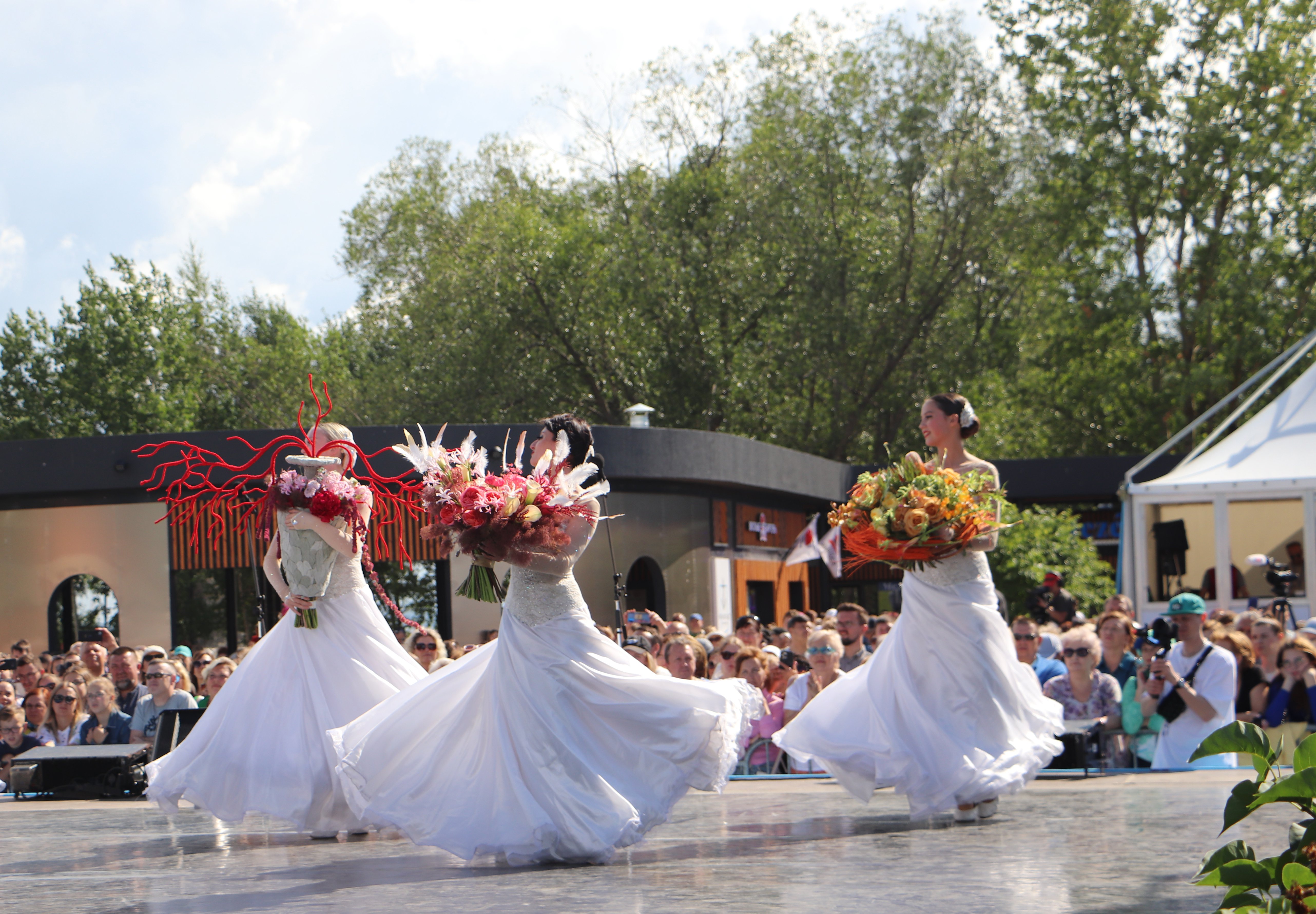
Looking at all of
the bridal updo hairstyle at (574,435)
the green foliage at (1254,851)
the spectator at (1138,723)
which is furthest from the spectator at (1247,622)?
the green foliage at (1254,851)

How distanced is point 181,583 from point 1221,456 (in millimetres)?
14721

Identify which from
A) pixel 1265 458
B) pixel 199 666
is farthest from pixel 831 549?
pixel 199 666

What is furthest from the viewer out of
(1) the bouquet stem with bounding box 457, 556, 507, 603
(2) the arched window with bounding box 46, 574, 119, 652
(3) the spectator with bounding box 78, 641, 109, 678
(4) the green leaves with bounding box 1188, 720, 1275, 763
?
(2) the arched window with bounding box 46, 574, 119, 652

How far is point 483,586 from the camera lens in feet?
21.5

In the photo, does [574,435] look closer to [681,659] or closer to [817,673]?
[817,673]

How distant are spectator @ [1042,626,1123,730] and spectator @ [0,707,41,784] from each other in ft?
25.2

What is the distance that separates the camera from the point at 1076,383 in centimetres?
3778

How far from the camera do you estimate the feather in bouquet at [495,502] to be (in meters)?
6.19

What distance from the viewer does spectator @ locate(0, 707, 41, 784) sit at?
11.3 meters

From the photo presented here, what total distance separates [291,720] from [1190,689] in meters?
5.69

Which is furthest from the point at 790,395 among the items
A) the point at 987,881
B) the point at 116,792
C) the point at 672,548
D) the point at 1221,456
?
the point at 987,881

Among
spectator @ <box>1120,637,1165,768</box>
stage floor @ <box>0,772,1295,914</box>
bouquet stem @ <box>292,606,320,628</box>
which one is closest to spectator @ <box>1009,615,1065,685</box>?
spectator @ <box>1120,637,1165,768</box>

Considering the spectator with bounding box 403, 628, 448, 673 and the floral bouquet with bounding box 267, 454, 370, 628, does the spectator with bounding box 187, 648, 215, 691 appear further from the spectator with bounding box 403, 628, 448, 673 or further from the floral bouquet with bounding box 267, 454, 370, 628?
the floral bouquet with bounding box 267, 454, 370, 628

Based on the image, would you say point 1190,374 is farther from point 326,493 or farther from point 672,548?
point 326,493
